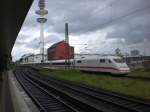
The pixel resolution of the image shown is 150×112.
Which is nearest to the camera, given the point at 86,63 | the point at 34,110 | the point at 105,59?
the point at 34,110

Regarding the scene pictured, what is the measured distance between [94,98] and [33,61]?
113732 mm

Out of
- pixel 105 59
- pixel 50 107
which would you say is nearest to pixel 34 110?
pixel 50 107

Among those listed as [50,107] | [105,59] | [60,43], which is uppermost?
[60,43]

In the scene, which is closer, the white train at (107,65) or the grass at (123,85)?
the grass at (123,85)

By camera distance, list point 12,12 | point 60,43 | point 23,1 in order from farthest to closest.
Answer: point 60,43, point 12,12, point 23,1

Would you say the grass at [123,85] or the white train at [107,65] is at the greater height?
the white train at [107,65]

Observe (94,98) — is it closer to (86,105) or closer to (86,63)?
(86,105)

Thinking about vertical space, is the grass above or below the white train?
below

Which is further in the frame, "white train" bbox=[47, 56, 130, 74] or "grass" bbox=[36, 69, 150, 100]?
"white train" bbox=[47, 56, 130, 74]

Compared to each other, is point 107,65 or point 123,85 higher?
point 107,65

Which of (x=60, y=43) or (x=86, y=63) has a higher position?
(x=60, y=43)

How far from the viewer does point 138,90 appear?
21938mm

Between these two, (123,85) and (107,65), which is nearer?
Result: (123,85)

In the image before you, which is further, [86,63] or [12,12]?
[86,63]
